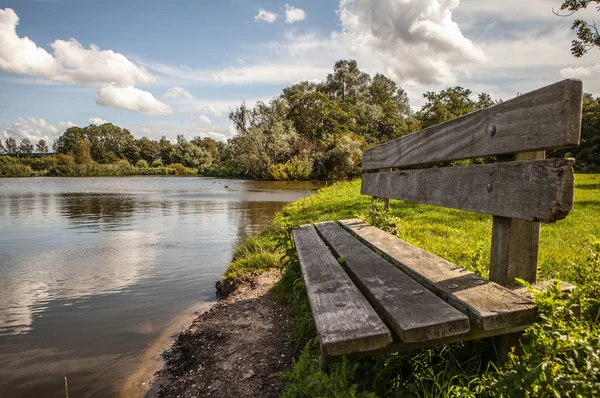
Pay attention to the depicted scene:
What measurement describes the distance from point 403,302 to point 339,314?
11.6 inches

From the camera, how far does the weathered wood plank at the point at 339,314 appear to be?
1405 millimetres

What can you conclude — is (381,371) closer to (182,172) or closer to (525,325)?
(525,325)

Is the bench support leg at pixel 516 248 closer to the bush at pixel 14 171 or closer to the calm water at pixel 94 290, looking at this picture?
the calm water at pixel 94 290

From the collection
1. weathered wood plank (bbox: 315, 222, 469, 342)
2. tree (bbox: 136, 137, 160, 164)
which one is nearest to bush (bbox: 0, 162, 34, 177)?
tree (bbox: 136, 137, 160, 164)

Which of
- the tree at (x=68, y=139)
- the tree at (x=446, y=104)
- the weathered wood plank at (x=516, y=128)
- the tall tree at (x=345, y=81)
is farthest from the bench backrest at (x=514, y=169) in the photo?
the tree at (x=68, y=139)

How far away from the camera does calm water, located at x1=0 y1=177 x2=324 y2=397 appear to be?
356cm

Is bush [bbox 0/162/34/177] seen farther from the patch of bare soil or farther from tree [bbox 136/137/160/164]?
the patch of bare soil

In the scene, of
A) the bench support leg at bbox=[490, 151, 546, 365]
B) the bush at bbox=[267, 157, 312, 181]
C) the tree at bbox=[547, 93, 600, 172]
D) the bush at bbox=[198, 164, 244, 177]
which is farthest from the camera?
the bush at bbox=[198, 164, 244, 177]

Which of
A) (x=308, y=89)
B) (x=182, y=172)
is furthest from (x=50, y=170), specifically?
(x=308, y=89)

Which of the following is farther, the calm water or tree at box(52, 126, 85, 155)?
tree at box(52, 126, 85, 155)

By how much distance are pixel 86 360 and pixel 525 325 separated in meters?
3.80

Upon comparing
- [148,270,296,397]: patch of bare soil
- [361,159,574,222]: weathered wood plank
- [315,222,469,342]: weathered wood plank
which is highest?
[361,159,574,222]: weathered wood plank

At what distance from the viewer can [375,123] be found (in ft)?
143

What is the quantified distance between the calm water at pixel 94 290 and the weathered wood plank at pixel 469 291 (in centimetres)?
272
